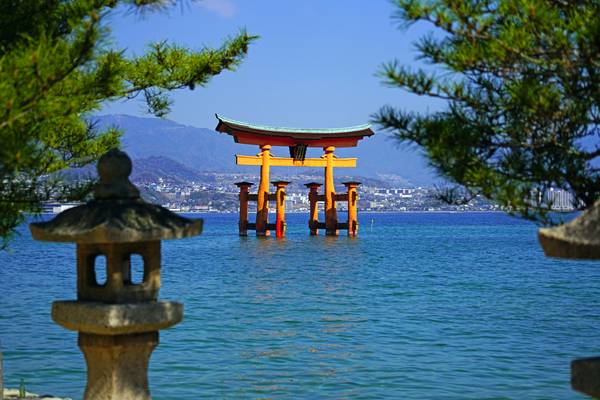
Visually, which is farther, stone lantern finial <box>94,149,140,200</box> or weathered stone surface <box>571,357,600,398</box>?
stone lantern finial <box>94,149,140,200</box>

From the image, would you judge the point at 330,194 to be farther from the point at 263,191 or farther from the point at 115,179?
the point at 115,179

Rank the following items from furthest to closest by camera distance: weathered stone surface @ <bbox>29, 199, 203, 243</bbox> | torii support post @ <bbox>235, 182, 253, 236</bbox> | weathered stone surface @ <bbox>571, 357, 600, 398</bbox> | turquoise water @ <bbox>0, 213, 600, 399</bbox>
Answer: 1. torii support post @ <bbox>235, 182, 253, 236</bbox>
2. turquoise water @ <bbox>0, 213, 600, 399</bbox>
3. weathered stone surface @ <bbox>29, 199, 203, 243</bbox>
4. weathered stone surface @ <bbox>571, 357, 600, 398</bbox>

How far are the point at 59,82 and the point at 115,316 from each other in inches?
51.4

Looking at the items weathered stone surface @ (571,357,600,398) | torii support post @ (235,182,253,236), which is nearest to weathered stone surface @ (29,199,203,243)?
weathered stone surface @ (571,357,600,398)

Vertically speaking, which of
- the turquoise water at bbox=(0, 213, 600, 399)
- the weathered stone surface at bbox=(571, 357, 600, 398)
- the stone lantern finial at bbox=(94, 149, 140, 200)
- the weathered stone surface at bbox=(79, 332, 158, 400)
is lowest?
the turquoise water at bbox=(0, 213, 600, 399)

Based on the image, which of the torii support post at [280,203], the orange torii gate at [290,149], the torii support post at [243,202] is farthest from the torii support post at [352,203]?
the torii support post at [243,202]

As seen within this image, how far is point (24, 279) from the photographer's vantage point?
80.4 feet

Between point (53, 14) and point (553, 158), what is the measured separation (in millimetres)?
3252

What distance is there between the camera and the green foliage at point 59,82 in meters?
3.77

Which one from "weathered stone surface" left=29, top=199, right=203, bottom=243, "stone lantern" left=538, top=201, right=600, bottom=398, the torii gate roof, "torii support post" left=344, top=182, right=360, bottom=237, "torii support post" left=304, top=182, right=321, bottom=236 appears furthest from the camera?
"torii support post" left=304, top=182, right=321, bottom=236

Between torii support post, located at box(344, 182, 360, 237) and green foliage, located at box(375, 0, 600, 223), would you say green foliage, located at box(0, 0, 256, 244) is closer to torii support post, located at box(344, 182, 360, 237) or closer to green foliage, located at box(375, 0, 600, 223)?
green foliage, located at box(375, 0, 600, 223)

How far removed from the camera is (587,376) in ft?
11.3

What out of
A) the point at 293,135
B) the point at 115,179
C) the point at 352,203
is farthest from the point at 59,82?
the point at 352,203

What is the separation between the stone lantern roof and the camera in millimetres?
4277
